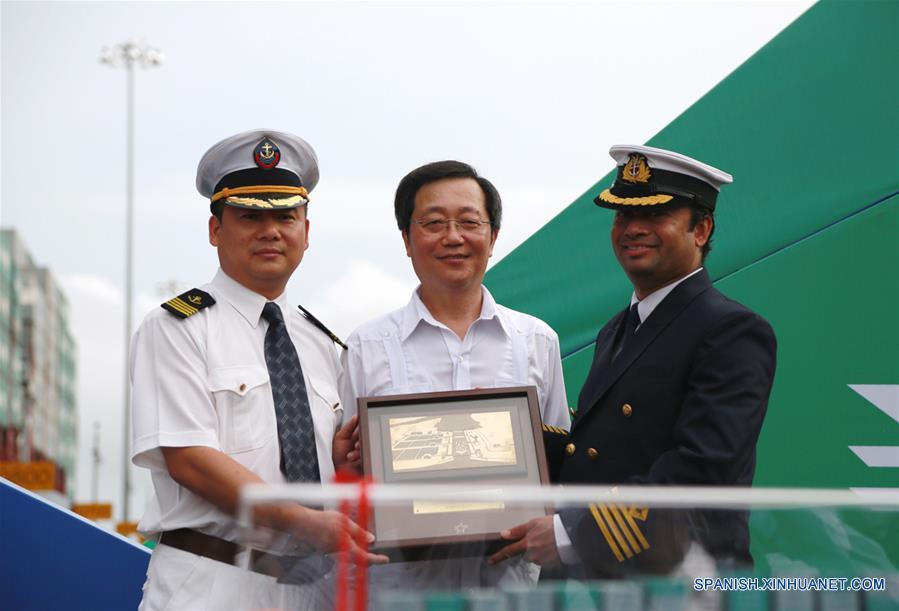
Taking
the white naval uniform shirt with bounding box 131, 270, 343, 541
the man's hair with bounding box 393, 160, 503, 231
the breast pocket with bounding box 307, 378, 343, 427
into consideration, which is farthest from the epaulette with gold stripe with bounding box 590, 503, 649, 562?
the man's hair with bounding box 393, 160, 503, 231

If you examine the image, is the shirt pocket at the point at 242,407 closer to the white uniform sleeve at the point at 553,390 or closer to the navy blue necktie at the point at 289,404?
the navy blue necktie at the point at 289,404

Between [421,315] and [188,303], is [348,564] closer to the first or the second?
[188,303]

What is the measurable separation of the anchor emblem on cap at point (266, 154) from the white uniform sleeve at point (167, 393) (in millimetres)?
590

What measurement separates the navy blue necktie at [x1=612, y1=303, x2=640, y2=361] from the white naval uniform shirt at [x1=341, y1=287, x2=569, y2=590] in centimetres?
47

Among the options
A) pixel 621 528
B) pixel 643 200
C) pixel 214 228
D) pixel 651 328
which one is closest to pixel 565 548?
pixel 621 528

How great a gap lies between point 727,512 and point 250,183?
1.94 m

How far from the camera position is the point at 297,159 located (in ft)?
12.0

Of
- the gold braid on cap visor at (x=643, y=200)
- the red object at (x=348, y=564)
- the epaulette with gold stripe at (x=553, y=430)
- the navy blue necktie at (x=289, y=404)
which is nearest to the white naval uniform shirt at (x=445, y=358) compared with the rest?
the epaulette with gold stripe at (x=553, y=430)

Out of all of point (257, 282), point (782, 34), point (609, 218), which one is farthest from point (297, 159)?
point (782, 34)

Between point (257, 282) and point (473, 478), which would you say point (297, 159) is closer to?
point (257, 282)

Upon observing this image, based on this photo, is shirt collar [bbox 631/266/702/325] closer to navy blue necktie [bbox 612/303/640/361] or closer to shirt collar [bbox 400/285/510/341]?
navy blue necktie [bbox 612/303/640/361]

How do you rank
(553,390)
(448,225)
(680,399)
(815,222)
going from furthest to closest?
1. (815,222)
2. (553,390)
3. (448,225)
4. (680,399)

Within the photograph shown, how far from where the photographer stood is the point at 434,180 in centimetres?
381

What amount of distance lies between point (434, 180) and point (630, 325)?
0.85 meters
